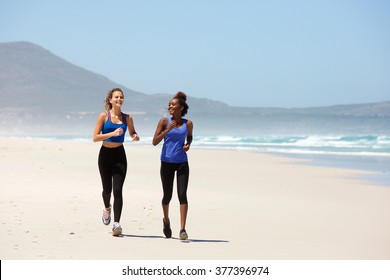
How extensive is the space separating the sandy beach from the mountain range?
3030 inches

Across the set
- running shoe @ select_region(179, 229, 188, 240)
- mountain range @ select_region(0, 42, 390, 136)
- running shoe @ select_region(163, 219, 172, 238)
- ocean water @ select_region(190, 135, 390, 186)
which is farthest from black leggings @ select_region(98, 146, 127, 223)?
mountain range @ select_region(0, 42, 390, 136)

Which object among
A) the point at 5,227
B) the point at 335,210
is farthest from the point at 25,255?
the point at 335,210

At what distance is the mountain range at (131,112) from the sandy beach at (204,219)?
253ft

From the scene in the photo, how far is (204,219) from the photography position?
9.73m

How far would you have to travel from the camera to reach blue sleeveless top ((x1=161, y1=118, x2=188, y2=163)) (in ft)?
26.1

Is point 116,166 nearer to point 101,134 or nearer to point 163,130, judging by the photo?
point 101,134

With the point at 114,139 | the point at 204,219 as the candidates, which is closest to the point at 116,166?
the point at 114,139

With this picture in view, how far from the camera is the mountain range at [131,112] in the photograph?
114 meters

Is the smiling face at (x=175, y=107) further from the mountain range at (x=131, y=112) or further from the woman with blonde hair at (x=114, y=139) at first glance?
the mountain range at (x=131, y=112)

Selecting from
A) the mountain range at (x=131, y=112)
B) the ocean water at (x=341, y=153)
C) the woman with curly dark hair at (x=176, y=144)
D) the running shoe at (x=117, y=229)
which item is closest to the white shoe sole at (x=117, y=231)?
the running shoe at (x=117, y=229)

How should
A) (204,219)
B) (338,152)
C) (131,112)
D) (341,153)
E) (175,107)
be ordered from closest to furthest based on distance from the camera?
(175,107)
(204,219)
(341,153)
(338,152)
(131,112)

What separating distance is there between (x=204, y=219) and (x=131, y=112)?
144m

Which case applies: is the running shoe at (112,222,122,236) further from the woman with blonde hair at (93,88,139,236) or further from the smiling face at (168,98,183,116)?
the smiling face at (168,98,183,116)
